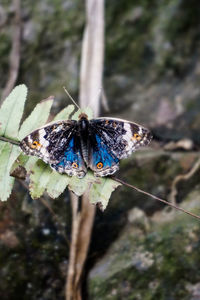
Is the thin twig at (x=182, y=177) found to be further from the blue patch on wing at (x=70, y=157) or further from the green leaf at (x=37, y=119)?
the green leaf at (x=37, y=119)

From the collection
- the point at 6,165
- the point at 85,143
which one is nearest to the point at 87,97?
the point at 85,143

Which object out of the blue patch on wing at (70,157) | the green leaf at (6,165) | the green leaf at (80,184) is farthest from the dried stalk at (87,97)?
the green leaf at (6,165)

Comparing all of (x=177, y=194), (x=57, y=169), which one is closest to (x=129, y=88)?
(x=177, y=194)

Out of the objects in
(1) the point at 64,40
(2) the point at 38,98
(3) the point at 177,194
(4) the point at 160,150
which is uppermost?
(1) the point at 64,40

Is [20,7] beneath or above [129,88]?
above

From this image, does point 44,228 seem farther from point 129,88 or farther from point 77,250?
point 129,88

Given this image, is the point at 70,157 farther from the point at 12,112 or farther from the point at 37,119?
the point at 12,112

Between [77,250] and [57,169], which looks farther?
[77,250]
